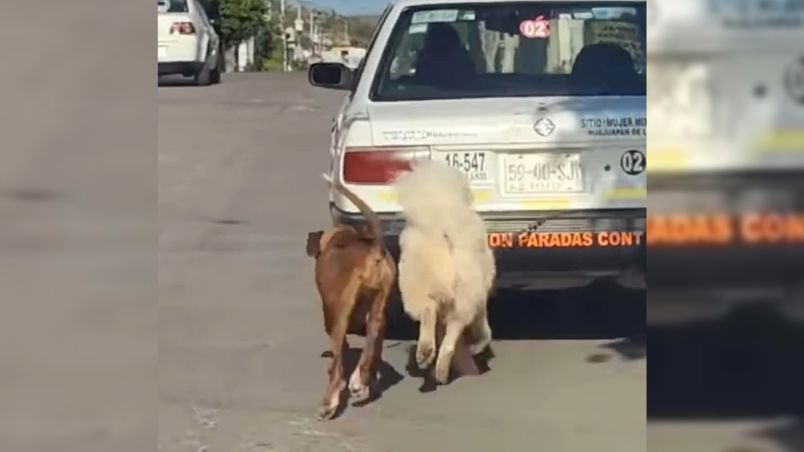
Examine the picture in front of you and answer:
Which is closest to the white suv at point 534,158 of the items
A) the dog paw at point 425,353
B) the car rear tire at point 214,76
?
the dog paw at point 425,353

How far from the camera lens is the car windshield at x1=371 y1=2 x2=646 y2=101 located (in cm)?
688

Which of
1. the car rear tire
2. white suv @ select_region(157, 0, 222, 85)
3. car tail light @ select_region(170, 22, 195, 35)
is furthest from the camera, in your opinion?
the car rear tire

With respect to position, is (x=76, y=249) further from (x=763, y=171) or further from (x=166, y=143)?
(x=166, y=143)

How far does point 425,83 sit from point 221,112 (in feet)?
41.6

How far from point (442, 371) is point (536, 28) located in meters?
1.86

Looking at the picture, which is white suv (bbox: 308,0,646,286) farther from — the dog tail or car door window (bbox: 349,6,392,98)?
car door window (bbox: 349,6,392,98)

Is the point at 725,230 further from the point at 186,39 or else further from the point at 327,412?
the point at 186,39

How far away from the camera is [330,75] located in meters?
8.30

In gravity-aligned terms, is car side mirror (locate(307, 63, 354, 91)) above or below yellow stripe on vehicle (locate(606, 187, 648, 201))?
above

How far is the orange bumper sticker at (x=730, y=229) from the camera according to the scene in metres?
2.93

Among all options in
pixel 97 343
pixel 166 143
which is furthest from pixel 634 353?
pixel 166 143

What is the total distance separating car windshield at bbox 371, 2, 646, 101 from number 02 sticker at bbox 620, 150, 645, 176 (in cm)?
54

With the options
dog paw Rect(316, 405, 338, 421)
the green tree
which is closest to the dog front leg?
dog paw Rect(316, 405, 338, 421)

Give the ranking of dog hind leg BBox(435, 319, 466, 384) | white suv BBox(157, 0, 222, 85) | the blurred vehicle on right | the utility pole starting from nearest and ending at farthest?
1. the blurred vehicle on right
2. dog hind leg BBox(435, 319, 466, 384)
3. white suv BBox(157, 0, 222, 85)
4. the utility pole
